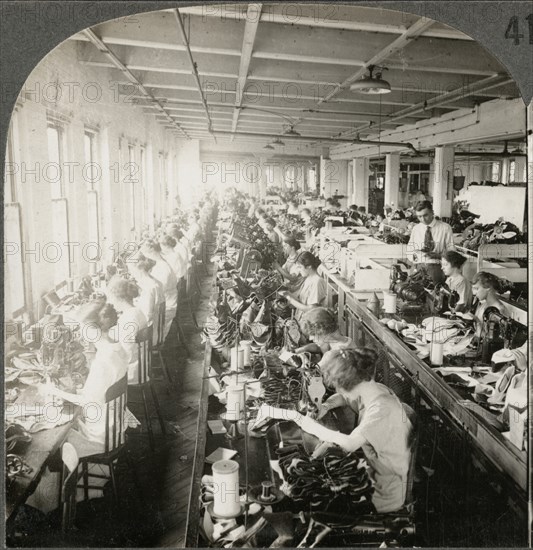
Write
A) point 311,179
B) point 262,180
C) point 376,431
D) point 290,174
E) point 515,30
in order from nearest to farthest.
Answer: point 515,30
point 376,431
point 262,180
point 290,174
point 311,179

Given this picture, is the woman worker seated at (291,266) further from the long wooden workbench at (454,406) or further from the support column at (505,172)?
the support column at (505,172)

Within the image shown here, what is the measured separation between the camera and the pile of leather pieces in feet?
7.66

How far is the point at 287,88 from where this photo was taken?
271 inches

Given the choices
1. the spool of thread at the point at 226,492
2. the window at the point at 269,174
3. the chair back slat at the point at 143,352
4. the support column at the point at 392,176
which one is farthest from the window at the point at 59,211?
the window at the point at 269,174

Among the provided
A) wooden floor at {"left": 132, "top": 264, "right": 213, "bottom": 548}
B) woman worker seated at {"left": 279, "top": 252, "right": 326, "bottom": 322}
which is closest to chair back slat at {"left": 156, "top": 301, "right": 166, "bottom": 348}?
wooden floor at {"left": 132, "top": 264, "right": 213, "bottom": 548}

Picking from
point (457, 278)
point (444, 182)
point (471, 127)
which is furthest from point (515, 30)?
point (444, 182)

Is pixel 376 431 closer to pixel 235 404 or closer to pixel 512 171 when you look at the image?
pixel 235 404

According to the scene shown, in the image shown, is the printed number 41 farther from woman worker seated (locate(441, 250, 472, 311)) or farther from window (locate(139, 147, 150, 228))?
window (locate(139, 147, 150, 228))

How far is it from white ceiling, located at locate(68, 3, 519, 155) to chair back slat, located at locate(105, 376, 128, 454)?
92.1 inches

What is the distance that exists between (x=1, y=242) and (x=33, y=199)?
233cm

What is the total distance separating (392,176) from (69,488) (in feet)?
37.8

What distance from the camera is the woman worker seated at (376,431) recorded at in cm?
258

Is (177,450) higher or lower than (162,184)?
lower

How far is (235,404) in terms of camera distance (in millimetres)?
2967
